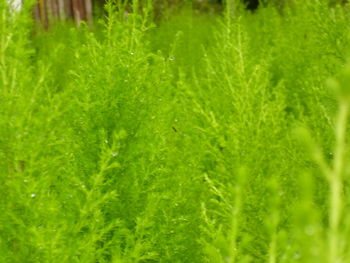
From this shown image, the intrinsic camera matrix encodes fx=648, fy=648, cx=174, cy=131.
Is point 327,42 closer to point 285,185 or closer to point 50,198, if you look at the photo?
point 285,185

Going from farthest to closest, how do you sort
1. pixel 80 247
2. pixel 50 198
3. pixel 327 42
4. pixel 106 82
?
pixel 327 42 < pixel 106 82 < pixel 50 198 < pixel 80 247

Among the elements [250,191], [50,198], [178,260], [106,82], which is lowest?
[178,260]

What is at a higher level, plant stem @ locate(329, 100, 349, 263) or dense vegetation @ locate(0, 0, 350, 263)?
plant stem @ locate(329, 100, 349, 263)

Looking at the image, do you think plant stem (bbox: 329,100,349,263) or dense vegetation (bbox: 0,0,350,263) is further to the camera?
dense vegetation (bbox: 0,0,350,263)

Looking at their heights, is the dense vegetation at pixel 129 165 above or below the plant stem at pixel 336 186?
below

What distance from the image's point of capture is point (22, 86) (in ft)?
5.87

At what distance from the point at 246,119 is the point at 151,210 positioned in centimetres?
53

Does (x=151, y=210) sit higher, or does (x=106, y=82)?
(x=106, y=82)

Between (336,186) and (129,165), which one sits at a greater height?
(336,186)

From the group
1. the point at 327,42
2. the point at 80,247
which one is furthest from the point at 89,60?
the point at 327,42

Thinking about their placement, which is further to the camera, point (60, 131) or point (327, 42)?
point (327, 42)

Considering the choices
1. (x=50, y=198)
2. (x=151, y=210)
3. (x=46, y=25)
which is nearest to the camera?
(x=50, y=198)

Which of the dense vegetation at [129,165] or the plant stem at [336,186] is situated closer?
the plant stem at [336,186]

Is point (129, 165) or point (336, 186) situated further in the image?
point (129, 165)
